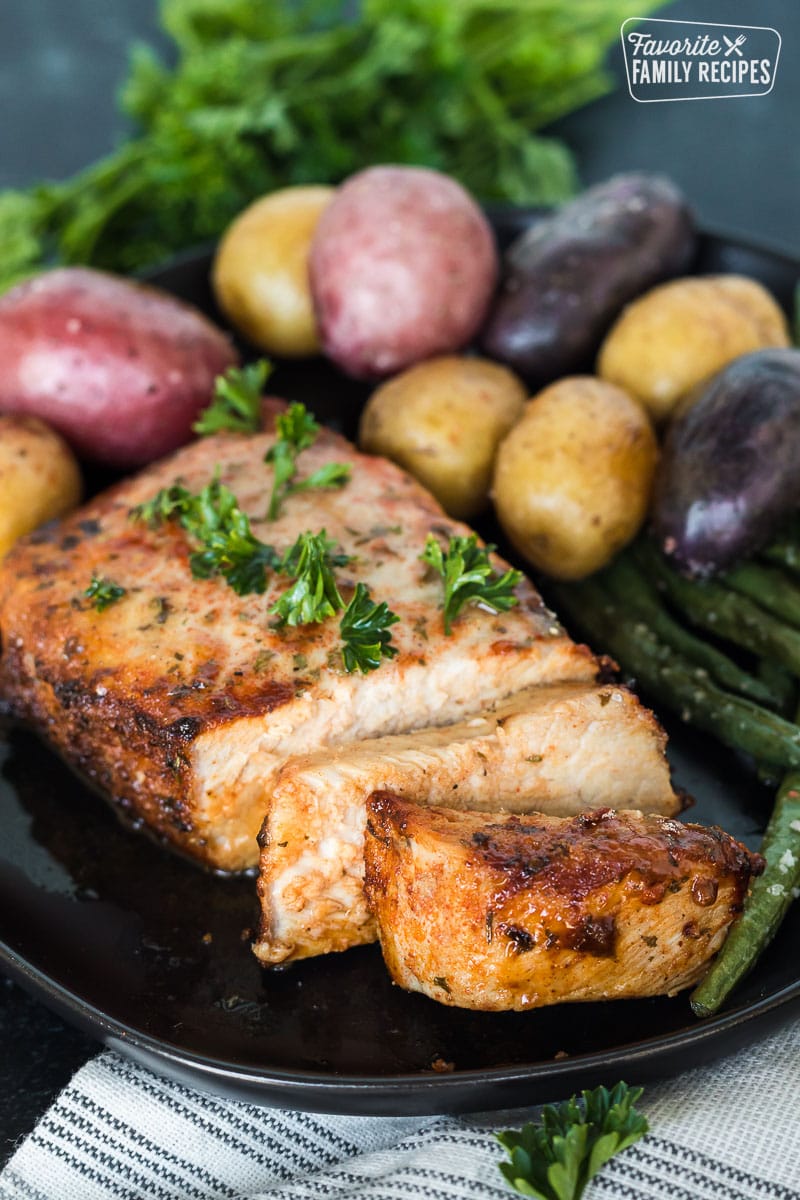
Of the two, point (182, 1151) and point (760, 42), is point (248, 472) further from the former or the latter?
point (760, 42)

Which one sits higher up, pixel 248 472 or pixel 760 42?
pixel 760 42

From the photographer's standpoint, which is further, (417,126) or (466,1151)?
(417,126)

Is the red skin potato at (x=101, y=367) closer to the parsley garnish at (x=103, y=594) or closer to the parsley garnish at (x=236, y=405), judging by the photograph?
the parsley garnish at (x=236, y=405)

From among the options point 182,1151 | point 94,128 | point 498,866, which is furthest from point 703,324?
point 94,128

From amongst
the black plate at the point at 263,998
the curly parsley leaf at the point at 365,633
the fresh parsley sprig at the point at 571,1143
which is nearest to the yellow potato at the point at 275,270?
the curly parsley leaf at the point at 365,633

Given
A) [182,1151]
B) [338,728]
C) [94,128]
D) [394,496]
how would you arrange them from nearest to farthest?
[182,1151] → [338,728] → [394,496] → [94,128]

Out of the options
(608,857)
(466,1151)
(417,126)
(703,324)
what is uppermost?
(417,126)

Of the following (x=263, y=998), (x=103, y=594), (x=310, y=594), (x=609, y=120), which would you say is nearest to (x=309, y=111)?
(x=609, y=120)
